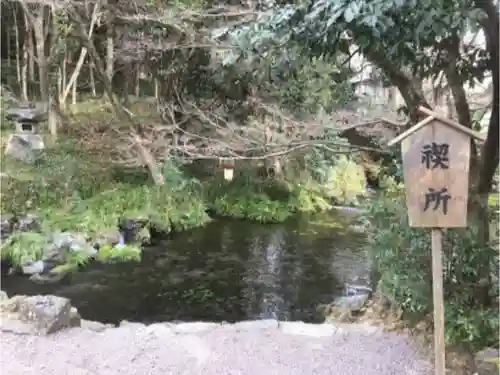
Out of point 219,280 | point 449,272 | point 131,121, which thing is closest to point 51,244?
point 219,280

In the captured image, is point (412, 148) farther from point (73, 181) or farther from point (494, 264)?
point (73, 181)

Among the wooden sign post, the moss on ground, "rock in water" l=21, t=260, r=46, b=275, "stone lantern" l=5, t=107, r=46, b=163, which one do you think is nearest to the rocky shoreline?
"rock in water" l=21, t=260, r=46, b=275

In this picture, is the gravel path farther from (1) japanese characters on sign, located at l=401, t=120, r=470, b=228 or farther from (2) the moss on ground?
(2) the moss on ground

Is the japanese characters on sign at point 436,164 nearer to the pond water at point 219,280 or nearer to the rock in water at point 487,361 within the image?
the rock in water at point 487,361

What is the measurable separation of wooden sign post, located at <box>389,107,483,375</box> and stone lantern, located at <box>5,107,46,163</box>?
8.09 m

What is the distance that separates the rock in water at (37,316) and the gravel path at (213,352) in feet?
0.25

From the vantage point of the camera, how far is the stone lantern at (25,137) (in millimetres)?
9461

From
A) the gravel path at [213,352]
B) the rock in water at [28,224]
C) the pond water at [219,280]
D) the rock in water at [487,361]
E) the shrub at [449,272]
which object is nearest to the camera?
the rock in water at [487,361]

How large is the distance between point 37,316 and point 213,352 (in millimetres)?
1338

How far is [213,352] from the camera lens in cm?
376

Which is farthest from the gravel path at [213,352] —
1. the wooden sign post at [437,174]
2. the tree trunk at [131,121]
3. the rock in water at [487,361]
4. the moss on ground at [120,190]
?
the tree trunk at [131,121]

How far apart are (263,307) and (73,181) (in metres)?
4.71

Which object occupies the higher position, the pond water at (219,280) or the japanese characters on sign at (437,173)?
the japanese characters on sign at (437,173)

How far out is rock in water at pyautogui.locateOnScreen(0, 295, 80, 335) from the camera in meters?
3.98
